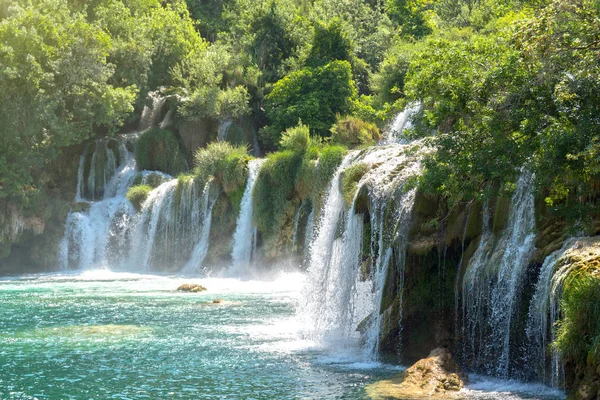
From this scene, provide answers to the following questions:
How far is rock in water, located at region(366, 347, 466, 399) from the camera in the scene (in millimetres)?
12031

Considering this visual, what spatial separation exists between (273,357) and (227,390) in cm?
271

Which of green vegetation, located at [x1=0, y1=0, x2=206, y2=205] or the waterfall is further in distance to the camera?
green vegetation, located at [x1=0, y1=0, x2=206, y2=205]

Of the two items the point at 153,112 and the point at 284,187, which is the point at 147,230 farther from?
the point at 153,112

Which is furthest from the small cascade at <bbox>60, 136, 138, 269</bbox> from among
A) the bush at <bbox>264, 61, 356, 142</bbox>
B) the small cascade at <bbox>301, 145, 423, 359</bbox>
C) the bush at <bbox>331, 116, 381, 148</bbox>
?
the small cascade at <bbox>301, 145, 423, 359</bbox>

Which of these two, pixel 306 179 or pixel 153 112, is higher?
pixel 153 112

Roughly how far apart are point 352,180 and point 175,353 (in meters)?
6.86

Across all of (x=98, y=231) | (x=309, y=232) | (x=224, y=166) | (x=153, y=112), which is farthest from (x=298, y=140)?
(x=153, y=112)

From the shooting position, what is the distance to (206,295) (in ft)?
84.0

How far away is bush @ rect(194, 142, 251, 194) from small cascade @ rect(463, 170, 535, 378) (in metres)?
20.6

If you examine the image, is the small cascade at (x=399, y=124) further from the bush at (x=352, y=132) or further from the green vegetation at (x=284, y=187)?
the green vegetation at (x=284, y=187)

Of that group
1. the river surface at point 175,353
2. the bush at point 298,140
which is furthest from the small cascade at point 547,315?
the bush at point 298,140

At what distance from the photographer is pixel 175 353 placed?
1588 centimetres

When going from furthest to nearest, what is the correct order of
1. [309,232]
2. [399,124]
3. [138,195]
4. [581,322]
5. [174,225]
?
[138,195] < [174,225] < [399,124] < [309,232] < [581,322]

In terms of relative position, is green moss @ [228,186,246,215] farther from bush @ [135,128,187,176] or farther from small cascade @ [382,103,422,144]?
bush @ [135,128,187,176]
